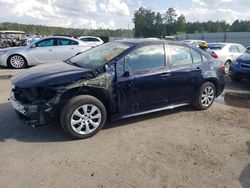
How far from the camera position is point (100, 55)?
4.99 meters

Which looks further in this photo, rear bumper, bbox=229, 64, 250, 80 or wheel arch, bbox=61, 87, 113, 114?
rear bumper, bbox=229, 64, 250, 80

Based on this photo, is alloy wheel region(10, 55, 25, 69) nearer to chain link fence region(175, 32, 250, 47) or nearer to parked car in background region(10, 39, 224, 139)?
parked car in background region(10, 39, 224, 139)

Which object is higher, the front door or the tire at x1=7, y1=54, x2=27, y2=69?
the front door

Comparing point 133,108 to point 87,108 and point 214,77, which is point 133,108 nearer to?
point 87,108

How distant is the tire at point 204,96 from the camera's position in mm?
5691

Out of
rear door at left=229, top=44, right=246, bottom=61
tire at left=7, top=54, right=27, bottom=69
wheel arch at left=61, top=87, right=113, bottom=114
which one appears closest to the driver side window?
wheel arch at left=61, top=87, right=113, bottom=114

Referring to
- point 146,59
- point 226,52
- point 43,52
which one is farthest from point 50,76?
point 226,52

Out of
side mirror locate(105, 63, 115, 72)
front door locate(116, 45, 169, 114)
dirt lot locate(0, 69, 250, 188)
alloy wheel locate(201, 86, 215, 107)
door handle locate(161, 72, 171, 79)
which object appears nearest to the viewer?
dirt lot locate(0, 69, 250, 188)

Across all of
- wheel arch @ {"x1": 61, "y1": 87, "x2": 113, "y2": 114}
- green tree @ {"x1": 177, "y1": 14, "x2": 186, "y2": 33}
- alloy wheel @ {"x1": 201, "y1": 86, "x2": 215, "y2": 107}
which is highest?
green tree @ {"x1": 177, "y1": 14, "x2": 186, "y2": 33}

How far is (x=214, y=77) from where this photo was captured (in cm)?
589

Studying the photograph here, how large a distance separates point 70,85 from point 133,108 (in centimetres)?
127

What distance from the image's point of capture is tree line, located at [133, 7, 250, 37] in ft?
309

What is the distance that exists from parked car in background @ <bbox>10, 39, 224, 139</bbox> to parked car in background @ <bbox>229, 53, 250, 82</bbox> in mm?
3607

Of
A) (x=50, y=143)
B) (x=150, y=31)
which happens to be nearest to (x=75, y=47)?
(x=50, y=143)
